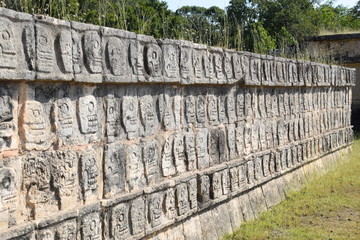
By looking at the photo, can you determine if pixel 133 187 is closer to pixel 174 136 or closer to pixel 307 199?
pixel 174 136

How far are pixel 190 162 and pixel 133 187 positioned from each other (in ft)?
2.93

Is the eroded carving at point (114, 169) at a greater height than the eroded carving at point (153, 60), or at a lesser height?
lesser

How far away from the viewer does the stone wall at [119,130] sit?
103 inches

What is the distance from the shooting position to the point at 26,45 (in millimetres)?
2574

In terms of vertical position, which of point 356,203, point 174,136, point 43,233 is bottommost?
point 356,203

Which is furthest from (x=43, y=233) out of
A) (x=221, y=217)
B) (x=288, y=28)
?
(x=288, y=28)

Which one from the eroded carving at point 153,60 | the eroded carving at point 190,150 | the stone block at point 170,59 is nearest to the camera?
the eroded carving at point 153,60

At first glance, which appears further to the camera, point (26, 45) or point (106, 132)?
point (106, 132)

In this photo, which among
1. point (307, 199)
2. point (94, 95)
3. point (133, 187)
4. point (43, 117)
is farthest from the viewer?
point (307, 199)

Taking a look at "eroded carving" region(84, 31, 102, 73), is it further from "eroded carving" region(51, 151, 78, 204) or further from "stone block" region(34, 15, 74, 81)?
"eroded carving" region(51, 151, 78, 204)

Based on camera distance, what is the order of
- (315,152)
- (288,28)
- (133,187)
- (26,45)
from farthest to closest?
(288,28) → (315,152) → (133,187) → (26,45)

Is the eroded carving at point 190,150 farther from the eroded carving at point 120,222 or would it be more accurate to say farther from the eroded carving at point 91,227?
the eroded carving at point 91,227

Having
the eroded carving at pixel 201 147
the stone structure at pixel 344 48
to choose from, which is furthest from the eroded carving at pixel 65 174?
the stone structure at pixel 344 48

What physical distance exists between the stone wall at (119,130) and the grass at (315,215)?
0.34m
